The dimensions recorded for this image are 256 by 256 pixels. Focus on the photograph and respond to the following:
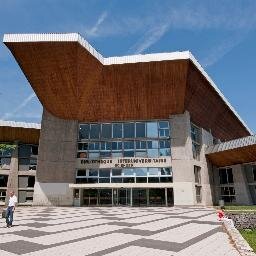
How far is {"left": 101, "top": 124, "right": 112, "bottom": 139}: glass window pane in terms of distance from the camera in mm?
38344

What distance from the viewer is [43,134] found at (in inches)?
1523

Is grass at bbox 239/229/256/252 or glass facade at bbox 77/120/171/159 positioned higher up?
glass facade at bbox 77/120/171/159

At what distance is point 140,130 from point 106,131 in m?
4.45

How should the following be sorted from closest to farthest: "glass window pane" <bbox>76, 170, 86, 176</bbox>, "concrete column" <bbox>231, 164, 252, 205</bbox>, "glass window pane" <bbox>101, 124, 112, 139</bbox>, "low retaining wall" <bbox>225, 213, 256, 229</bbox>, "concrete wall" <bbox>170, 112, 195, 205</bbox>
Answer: "low retaining wall" <bbox>225, 213, 256, 229</bbox> → "concrete wall" <bbox>170, 112, 195, 205</bbox> → "glass window pane" <bbox>76, 170, 86, 176</bbox> → "glass window pane" <bbox>101, 124, 112, 139</bbox> → "concrete column" <bbox>231, 164, 252, 205</bbox>

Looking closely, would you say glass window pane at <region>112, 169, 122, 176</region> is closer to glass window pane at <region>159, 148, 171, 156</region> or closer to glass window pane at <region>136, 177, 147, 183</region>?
glass window pane at <region>136, 177, 147, 183</region>

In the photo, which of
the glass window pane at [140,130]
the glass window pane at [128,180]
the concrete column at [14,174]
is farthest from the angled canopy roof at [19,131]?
the glass window pane at [128,180]

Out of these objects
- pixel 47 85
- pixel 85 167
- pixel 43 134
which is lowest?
pixel 85 167

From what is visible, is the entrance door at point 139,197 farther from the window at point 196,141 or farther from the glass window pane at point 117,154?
the window at point 196,141

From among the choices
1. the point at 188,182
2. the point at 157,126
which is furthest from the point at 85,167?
the point at 188,182

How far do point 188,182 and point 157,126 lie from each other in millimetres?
7892

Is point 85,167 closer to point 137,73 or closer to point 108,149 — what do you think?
point 108,149

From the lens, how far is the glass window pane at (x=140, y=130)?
1480 inches

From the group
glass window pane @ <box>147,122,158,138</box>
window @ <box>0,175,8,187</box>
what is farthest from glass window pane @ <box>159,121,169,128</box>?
window @ <box>0,175,8,187</box>

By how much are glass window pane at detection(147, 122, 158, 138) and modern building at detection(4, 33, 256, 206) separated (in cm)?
13
